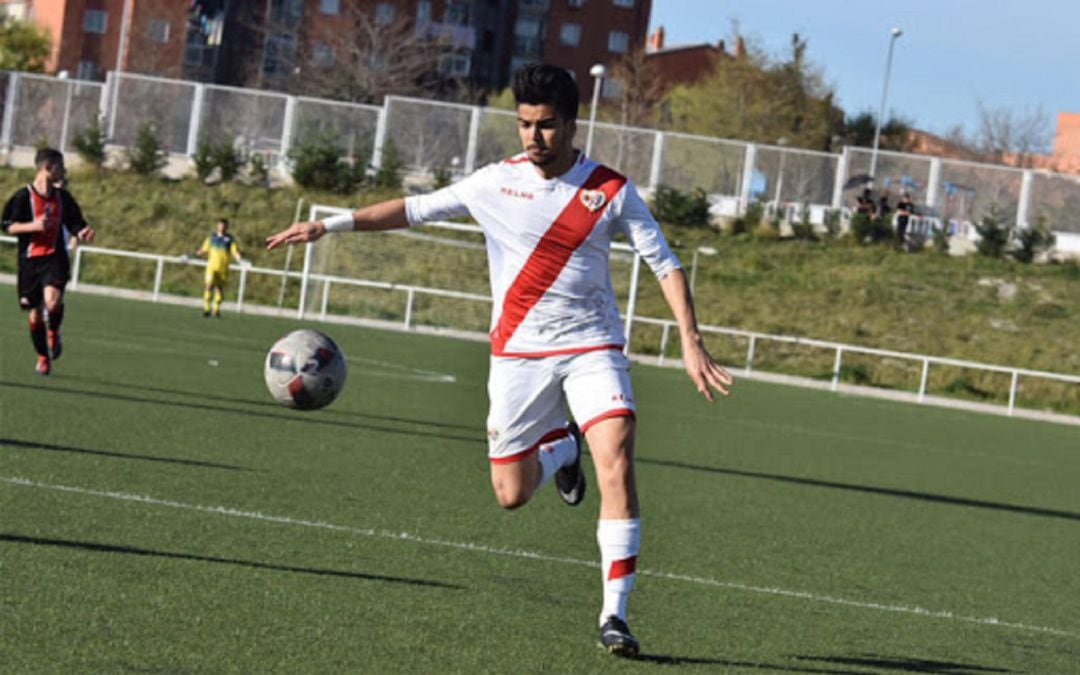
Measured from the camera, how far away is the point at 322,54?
89500 millimetres

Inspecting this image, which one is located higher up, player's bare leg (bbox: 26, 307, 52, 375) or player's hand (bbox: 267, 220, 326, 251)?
player's hand (bbox: 267, 220, 326, 251)

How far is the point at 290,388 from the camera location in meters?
8.38

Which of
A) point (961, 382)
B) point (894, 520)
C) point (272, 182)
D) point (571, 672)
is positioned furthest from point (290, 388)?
point (272, 182)

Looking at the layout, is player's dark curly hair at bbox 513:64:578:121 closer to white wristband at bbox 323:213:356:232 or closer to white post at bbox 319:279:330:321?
white wristband at bbox 323:213:356:232

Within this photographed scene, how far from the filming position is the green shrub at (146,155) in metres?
46.7

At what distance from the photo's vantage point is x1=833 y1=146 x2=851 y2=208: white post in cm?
4825

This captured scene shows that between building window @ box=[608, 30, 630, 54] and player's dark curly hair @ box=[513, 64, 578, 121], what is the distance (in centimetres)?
9202

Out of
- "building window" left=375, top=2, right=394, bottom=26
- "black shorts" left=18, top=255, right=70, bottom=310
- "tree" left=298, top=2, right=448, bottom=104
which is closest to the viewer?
"black shorts" left=18, top=255, right=70, bottom=310

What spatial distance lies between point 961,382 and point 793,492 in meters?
23.0

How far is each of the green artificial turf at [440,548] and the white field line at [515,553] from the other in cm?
3

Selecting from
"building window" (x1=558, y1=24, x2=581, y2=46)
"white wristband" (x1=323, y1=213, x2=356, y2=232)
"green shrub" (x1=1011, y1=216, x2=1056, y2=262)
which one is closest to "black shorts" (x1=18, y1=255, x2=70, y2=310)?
"white wristband" (x1=323, y1=213, x2=356, y2=232)

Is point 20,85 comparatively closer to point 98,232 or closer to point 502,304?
point 98,232

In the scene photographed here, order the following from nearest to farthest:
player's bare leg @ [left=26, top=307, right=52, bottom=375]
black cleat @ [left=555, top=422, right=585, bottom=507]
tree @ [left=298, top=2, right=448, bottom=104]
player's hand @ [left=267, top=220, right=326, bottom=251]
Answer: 1. player's hand @ [left=267, top=220, right=326, bottom=251]
2. black cleat @ [left=555, top=422, right=585, bottom=507]
3. player's bare leg @ [left=26, top=307, right=52, bottom=375]
4. tree @ [left=298, top=2, right=448, bottom=104]

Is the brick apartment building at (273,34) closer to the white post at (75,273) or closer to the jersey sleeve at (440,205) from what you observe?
the white post at (75,273)
